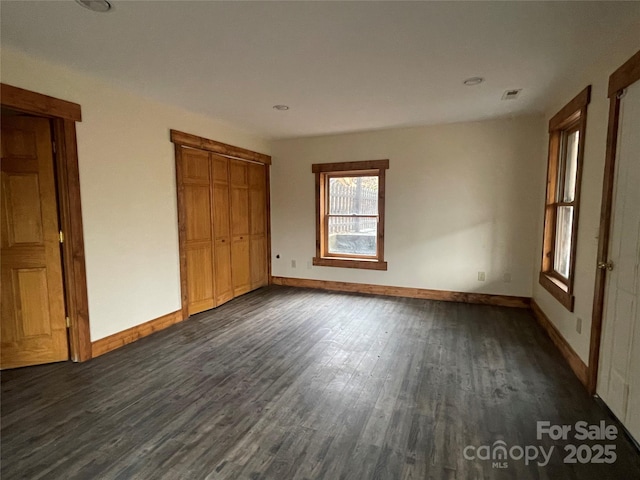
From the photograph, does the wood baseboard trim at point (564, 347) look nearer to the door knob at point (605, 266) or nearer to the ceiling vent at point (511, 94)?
the door knob at point (605, 266)

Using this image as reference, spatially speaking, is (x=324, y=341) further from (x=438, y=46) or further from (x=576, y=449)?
(x=438, y=46)

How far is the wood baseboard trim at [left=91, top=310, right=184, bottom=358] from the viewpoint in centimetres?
302

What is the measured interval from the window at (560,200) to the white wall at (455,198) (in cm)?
48

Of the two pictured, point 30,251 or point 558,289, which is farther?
point 558,289

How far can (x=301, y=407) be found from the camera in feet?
7.29

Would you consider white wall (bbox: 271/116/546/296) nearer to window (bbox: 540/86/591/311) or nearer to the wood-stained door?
window (bbox: 540/86/591/311)

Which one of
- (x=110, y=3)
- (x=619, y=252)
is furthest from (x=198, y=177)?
(x=619, y=252)

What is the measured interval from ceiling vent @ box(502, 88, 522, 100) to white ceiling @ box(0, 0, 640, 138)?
0.07 meters

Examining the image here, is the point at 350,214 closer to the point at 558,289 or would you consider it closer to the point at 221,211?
the point at 221,211

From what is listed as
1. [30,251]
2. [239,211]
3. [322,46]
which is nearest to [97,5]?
[322,46]

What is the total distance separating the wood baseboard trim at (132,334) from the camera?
9.89ft

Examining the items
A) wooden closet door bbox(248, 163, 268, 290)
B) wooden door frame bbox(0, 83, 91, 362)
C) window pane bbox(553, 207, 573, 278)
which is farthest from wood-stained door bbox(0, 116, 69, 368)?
window pane bbox(553, 207, 573, 278)

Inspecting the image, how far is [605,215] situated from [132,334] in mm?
4147

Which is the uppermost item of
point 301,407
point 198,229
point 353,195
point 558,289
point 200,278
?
point 353,195
